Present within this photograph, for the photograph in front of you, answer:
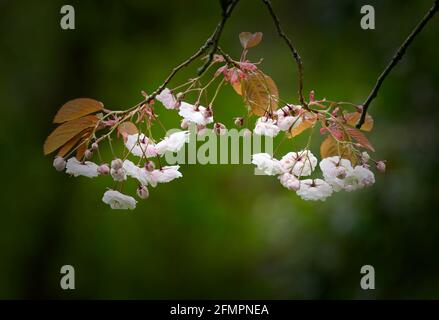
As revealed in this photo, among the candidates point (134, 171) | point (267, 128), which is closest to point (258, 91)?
point (267, 128)

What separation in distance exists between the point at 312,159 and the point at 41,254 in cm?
234

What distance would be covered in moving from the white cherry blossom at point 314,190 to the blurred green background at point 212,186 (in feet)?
4.06

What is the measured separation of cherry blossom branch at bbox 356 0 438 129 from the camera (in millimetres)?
1136

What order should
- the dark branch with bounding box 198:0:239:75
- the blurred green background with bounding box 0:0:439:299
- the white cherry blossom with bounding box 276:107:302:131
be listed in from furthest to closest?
the blurred green background with bounding box 0:0:439:299 < the white cherry blossom with bounding box 276:107:302:131 < the dark branch with bounding box 198:0:239:75

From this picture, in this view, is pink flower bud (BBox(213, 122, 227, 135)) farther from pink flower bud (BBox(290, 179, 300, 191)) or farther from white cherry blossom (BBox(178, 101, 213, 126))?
pink flower bud (BBox(290, 179, 300, 191))

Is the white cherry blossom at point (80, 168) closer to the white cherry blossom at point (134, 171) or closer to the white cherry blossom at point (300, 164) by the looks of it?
the white cherry blossom at point (134, 171)

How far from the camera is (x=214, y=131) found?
1.19 meters

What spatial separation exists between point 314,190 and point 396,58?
0.97ft

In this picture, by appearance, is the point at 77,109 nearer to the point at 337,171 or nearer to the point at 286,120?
the point at 286,120

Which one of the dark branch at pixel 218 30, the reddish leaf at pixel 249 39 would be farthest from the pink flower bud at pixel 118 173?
the reddish leaf at pixel 249 39

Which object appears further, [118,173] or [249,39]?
[249,39]

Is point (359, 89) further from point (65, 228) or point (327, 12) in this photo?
point (65, 228)

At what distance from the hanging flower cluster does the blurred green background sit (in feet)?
4.03

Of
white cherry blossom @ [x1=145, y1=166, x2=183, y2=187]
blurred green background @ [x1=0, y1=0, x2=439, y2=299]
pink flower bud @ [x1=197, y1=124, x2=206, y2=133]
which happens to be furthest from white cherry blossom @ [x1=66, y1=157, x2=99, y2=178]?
blurred green background @ [x1=0, y1=0, x2=439, y2=299]
